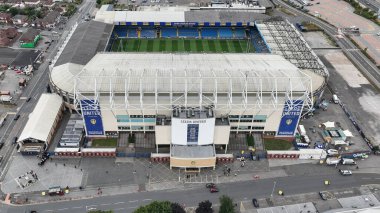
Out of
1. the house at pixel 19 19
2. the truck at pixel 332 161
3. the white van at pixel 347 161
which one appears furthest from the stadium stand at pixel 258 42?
the house at pixel 19 19

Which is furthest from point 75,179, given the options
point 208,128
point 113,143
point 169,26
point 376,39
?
point 376,39

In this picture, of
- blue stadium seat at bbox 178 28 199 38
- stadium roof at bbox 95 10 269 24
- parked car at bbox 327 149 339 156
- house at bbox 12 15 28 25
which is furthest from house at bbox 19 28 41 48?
parked car at bbox 327 149 339 156

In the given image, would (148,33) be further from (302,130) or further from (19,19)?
(302,130)

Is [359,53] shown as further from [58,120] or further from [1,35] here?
[1,35]

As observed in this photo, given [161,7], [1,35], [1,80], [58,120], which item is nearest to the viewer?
[58,120]

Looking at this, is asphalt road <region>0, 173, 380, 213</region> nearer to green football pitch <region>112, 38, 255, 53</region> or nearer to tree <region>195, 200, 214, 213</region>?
tree <region>195, 200, 214, 213</region>

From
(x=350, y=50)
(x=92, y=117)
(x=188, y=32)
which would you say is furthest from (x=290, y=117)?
(x=188, y=32)
